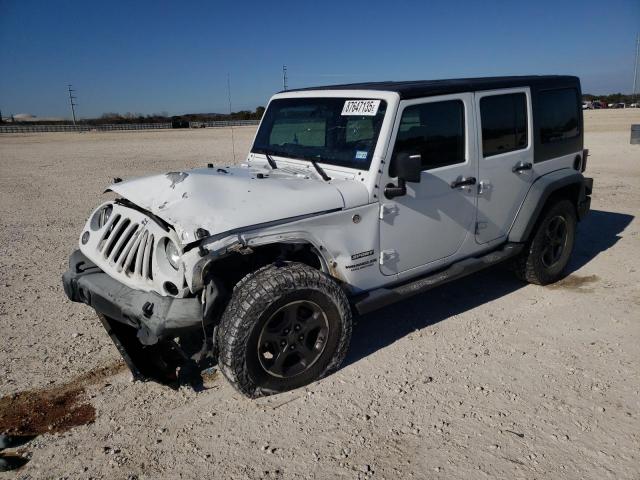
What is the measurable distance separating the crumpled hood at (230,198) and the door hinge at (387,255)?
46 centimetres

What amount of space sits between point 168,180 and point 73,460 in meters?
1.87

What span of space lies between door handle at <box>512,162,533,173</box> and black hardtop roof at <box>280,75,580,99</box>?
71 cm

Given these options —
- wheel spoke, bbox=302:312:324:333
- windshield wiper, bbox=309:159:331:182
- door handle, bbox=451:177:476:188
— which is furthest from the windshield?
wheel spoke, bbox=302:312:324:333

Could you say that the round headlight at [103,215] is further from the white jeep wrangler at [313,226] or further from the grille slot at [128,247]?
the grille slot at [128,247]

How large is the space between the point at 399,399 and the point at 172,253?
179cm

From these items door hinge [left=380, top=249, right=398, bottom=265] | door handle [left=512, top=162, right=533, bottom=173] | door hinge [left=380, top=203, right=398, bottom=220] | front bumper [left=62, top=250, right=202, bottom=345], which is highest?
door handle [left=512, top=162, right=533, bottom=173]

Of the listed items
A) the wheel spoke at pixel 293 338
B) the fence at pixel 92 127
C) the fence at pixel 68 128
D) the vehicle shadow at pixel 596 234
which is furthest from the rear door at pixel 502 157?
the fence at pixel 68 128

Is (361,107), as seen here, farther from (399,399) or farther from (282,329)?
(399,399)

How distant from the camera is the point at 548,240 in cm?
526

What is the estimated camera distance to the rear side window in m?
4.91

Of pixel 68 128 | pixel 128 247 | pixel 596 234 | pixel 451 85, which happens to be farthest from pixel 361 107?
Answer: pixel 68 128

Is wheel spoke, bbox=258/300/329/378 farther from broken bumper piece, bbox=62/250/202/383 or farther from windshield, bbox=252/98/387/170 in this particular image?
windshield, bbox=252/98/387/170

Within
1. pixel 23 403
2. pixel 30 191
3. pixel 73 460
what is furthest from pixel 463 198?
pixel 30 191

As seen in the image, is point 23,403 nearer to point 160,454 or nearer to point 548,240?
point 160,454
